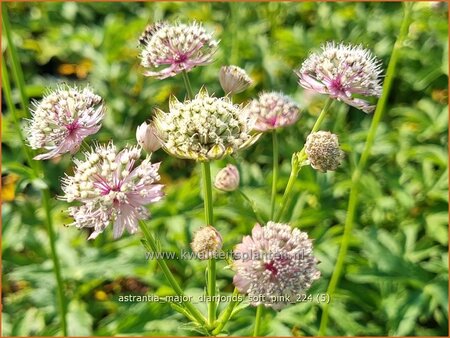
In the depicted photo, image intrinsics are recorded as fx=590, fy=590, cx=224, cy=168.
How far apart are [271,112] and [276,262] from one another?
1.59 ft

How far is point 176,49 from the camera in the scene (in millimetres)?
1661

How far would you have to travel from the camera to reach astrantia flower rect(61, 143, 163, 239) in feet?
4.43

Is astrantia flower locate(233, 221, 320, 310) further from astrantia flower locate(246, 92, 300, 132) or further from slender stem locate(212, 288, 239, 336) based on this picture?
astrantia flower locate(246, 92, 300, 132)

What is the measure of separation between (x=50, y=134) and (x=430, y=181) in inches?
72.3

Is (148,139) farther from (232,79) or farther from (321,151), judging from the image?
(321,151)

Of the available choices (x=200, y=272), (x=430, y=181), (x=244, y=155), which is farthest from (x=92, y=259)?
(x=430, y=181)

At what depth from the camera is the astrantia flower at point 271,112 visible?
1.67 metres

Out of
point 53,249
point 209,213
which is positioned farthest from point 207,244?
point 53,249

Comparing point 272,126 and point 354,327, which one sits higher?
point 272,126

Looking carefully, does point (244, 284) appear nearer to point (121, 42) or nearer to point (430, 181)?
point (430, 181)

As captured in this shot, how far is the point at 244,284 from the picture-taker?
Answer: 1350 millimetres

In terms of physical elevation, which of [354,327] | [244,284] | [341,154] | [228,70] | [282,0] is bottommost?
[354,327]

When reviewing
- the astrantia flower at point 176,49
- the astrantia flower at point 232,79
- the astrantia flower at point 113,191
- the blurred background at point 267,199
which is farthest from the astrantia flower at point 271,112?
the blurred background at point 267,199

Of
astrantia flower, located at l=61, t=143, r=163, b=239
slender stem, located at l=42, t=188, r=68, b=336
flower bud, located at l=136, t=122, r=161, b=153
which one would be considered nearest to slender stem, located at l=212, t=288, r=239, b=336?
astrantia flower, located at l=61, t=143, r=163, b=239
